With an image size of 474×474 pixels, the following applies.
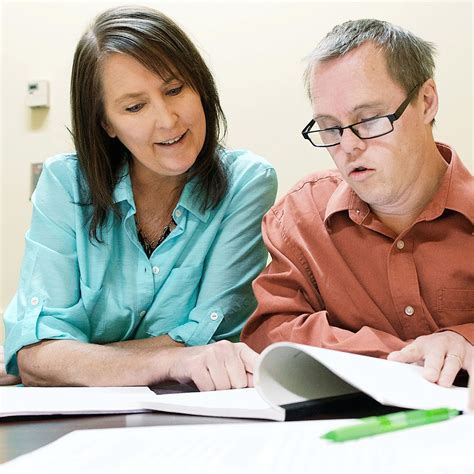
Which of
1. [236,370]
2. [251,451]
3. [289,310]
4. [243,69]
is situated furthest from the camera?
[243,69]

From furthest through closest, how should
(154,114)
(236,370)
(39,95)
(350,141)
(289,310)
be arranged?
(39,95) → (154,114) → (289,310) → (350,141) → (236,370)

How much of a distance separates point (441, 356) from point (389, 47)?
0.61m

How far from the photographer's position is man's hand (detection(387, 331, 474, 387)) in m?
0.99

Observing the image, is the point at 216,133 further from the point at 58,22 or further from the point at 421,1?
the point at 58,22

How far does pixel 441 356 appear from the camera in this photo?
1.03m

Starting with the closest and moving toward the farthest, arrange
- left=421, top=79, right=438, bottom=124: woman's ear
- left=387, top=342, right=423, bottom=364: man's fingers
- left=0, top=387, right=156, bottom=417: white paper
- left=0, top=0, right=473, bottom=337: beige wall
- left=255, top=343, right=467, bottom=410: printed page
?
left=255, top=343, right=467, bottom=410: printed page
left=0, top=387, right=156, bottom=417: white paper
left=387, top=342, right=423, bottom=364: man's fingers
left=421, top=79, right=438, bottom=124: woman's ear
left=0, top=0, right=473, bottom=337: beige wall

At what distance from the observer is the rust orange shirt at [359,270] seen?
1358 mm

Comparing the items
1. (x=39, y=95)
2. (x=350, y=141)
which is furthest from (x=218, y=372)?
(x=39, y=95)

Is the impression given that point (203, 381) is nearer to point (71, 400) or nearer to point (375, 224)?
point (71, 400)

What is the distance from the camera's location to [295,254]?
4.86 feet

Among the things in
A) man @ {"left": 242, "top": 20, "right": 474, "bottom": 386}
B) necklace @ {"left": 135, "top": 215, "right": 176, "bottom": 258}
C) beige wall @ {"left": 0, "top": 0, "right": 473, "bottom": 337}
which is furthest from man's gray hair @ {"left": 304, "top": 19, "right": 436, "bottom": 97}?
beige wall @ {"left": 0, "top": 0, "right": 473, "bottom": 337}

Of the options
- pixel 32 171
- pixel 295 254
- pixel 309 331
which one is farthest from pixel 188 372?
pixel 32 171

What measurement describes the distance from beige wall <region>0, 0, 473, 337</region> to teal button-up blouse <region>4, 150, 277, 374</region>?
3.93ft

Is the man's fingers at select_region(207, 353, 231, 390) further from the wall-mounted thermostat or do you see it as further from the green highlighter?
the wall-mounted thermostat
